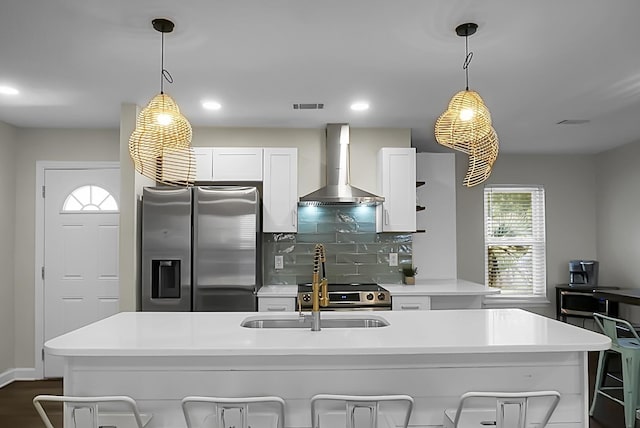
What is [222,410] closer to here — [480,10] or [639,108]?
[480,10]

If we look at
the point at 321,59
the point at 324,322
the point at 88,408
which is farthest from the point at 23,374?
the point at 321,59

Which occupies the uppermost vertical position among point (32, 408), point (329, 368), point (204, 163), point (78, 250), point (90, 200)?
point (204, 163)

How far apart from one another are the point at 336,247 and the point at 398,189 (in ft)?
2.97

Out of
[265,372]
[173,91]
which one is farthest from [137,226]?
[265,372]

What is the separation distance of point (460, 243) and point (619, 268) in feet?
6.14

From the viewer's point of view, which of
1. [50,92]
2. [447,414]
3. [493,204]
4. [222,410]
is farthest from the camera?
[493,204]

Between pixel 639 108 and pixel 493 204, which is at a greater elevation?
pixel 639 108

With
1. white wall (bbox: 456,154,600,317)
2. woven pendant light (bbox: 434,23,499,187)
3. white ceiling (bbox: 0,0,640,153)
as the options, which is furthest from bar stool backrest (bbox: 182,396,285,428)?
white wall (bbox: 456,154,600,317)

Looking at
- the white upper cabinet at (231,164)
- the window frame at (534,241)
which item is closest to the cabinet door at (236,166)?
the white upper cabinet at (231,164)

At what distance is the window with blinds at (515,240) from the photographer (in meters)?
6.62

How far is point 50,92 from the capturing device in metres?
3.90

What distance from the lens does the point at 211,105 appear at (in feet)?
13.9

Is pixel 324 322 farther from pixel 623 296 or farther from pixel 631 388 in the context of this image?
pixel 623 296

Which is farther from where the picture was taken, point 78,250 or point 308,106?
point 78,250
